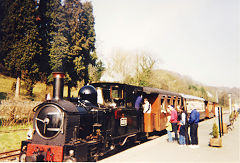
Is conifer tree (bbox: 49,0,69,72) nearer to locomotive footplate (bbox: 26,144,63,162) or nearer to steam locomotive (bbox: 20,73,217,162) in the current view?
steam locomotive (bbox: 20,73,217,162)

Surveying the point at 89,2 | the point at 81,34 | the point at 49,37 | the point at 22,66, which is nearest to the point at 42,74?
the point at 22,66

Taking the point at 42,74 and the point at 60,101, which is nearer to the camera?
the point at 60,101

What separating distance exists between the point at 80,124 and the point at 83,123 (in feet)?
0.34

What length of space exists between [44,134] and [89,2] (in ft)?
78.6

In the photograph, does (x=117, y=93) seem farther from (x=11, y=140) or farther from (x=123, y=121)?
(x=11, y=140)

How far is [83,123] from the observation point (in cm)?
597

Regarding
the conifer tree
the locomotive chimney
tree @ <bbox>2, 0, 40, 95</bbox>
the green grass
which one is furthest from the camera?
the conifer tree

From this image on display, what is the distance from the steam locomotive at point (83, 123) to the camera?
5102 millimetres

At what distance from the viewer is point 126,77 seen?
A: 29703 mm

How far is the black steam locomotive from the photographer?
16.7 ft

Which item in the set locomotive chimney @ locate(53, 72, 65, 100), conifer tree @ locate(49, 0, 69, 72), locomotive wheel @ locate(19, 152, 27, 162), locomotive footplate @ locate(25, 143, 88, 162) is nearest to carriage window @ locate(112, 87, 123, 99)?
locomotive chimney @ locate(53, 72, 65, 100)

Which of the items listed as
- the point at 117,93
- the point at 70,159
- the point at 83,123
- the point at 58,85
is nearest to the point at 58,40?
the point at 117,93

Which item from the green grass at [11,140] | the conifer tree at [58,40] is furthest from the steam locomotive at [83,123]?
the conifer tree at [58,40]

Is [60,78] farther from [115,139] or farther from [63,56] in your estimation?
[63,56]
